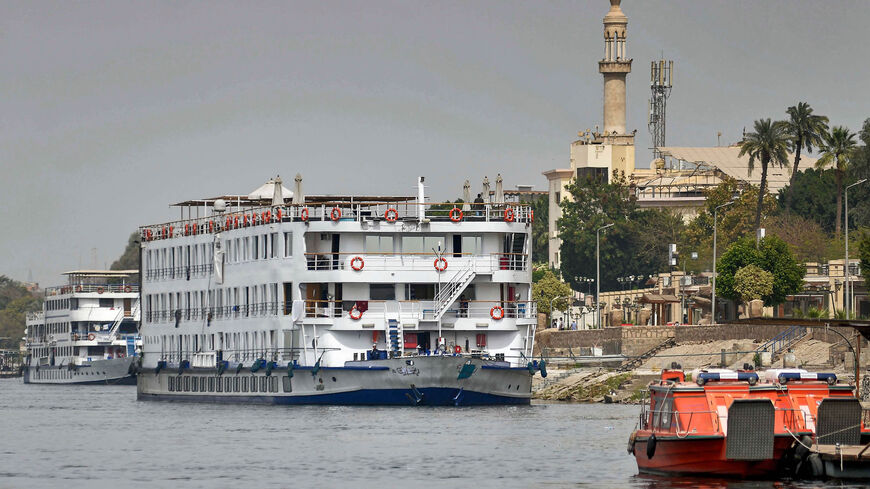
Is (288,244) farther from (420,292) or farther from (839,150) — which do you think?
(839,150)

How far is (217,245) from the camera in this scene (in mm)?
77875

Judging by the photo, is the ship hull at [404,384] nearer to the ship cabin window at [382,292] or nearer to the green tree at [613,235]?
the ship cabin window at [382,292]

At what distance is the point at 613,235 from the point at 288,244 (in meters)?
70.2

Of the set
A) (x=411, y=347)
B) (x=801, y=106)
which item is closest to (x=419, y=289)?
(x=411, y=347)

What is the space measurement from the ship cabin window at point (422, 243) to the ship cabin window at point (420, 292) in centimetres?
135

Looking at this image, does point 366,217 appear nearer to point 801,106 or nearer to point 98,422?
point 98,422

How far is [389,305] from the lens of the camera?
2687 inches

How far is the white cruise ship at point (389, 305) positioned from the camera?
217 ft

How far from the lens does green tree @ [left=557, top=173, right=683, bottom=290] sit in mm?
137375

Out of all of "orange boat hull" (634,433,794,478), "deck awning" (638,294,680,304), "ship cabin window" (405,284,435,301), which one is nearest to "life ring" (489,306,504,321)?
"ship cabin window" (405,284,435,301)

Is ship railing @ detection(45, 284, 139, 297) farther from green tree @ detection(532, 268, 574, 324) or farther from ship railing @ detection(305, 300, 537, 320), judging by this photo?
ship railing @ detection(305, 300, 537, 320)

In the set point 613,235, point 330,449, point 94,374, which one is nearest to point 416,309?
point 330,449

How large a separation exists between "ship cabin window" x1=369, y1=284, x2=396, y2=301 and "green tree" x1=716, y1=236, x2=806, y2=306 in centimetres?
4096

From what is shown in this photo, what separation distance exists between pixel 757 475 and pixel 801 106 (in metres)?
80.9
